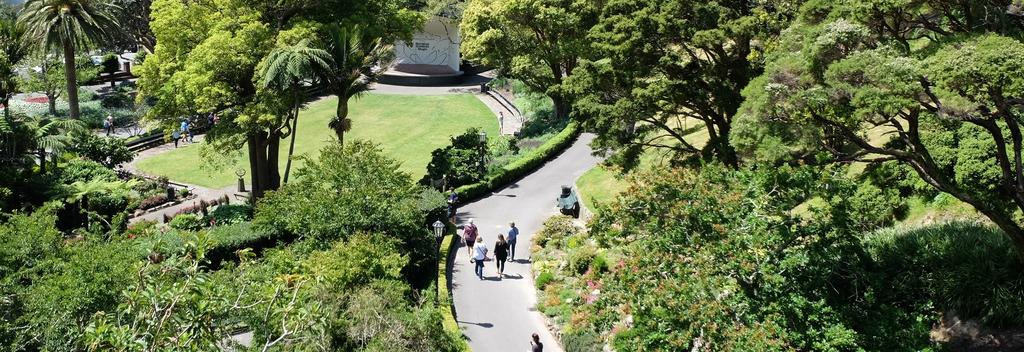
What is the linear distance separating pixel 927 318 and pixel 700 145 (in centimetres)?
1954

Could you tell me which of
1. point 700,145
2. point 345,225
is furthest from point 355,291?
point 700,145

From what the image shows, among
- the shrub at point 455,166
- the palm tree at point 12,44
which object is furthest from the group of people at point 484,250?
the palm tree at point 12,44

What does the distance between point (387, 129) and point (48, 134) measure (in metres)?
18.9

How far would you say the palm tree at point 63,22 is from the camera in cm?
4041

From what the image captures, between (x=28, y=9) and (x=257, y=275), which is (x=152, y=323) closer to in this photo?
(x=257, y=275)

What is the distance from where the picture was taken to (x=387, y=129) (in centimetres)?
4947

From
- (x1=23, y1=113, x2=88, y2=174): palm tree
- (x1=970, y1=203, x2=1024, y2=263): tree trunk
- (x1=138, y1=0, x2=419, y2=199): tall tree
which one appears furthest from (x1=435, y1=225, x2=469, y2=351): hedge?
(x1=23, y1=113, x2=88, y2=174): palm tree

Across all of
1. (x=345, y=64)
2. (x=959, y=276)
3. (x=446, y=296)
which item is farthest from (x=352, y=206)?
(x=959, y=276)

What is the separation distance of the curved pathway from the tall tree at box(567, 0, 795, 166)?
507cm

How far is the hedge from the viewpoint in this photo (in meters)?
19.4

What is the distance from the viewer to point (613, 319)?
16547 mm

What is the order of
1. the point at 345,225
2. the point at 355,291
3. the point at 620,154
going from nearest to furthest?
the point at 355,291 → the point at 345,225 → the point at 620,154

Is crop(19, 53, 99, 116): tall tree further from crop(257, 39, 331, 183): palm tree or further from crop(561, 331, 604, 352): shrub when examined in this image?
crop(561, 331, 604, 352): shrub

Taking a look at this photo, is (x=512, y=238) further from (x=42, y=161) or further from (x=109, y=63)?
(x=109, y=63)
